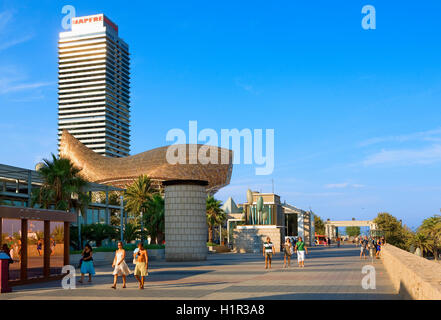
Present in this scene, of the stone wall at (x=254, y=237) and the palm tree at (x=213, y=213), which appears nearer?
the stone wall at (x=254, y=237)

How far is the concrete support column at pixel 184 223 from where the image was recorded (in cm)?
3547

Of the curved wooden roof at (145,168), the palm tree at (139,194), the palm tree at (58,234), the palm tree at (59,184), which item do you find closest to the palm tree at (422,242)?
the palm tree at (139,194)

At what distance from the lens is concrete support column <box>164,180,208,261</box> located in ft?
116

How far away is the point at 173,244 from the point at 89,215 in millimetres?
37203

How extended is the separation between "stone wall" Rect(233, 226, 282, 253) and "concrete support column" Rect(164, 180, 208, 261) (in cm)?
1945

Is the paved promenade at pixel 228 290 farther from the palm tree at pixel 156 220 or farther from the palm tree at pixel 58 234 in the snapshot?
the palm tree at pixel 156 220

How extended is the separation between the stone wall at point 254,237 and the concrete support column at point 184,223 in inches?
766

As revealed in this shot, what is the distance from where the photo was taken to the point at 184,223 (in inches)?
1404

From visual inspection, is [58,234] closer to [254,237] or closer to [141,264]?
[141,264]
